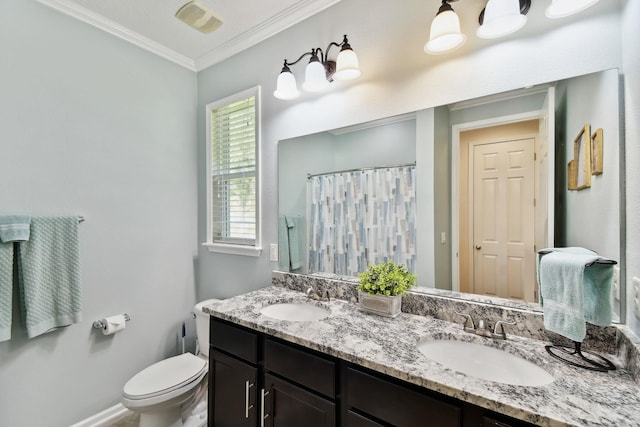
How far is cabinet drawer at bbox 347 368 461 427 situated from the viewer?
83 centimetres

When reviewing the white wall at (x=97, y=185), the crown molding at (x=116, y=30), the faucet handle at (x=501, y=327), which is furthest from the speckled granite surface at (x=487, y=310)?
the crown molding at (x=116, y=30)

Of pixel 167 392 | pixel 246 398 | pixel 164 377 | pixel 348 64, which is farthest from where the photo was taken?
pixel 164 377

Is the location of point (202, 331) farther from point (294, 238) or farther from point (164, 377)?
point (294, 238)

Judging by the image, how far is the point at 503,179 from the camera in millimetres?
1216

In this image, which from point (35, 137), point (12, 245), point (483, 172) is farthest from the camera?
point (35, 137)

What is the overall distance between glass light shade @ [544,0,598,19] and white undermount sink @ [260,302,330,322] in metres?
1.63

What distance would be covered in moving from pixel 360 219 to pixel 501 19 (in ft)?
3.56

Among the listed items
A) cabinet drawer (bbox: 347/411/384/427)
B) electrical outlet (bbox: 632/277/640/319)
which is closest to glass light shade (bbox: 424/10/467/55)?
electrical outlet (bbox: 632/277/640/319)

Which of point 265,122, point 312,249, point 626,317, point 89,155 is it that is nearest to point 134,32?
point 89,155

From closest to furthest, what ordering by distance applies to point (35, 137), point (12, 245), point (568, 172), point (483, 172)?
point (568, 172) → point (483, 172) → point (12, 245) → point (35, 137)

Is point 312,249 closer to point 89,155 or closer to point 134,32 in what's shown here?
point 89,155

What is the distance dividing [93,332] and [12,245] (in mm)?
735

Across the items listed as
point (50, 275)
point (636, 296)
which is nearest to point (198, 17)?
point (50, 275)

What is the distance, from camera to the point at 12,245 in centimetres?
154
